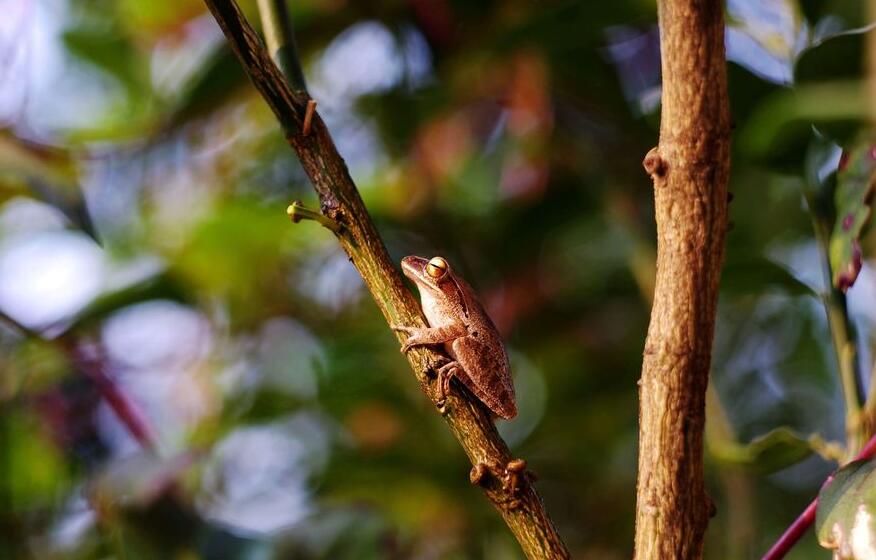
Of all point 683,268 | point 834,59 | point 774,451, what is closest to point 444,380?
point 683,268

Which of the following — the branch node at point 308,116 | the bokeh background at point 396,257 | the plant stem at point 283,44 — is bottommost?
the bokeh background at point 396,257

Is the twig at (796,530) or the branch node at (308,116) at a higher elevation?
the branch node at (308,116)

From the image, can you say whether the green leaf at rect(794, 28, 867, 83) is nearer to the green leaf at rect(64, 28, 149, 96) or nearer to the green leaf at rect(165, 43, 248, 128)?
the green leaf at rect(165, 43, 248, 128)

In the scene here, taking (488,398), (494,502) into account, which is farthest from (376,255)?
(488,398)

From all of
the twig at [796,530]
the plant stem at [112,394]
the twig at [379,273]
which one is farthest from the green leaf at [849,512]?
the plant stem at [112,394]

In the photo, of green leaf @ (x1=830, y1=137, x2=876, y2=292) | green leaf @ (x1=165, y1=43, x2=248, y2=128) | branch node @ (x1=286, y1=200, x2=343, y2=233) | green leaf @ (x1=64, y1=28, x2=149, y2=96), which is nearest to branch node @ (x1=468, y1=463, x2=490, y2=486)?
branch node @ (x1=286, y1=200, x2=343, y2=233)

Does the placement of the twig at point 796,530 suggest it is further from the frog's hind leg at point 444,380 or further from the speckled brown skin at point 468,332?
the speckled brown skin at point 468,332

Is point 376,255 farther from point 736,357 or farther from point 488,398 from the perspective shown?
point 736,357
